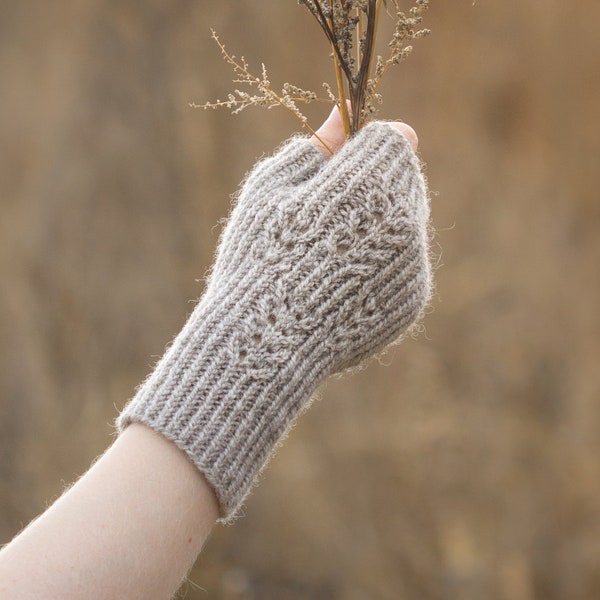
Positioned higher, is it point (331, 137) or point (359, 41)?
point (359, 41)

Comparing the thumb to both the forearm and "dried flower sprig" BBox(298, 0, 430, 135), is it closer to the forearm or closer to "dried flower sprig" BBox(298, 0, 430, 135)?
"dried flower sprig" BBox(298, 0, 430, 135)

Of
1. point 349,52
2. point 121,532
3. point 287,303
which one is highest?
point 349,52

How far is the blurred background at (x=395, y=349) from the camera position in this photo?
2.86m

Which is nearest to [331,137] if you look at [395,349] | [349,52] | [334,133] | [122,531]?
[334,133]

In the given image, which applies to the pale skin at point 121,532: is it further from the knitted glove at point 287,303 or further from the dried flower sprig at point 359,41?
the dried flower sprig at point 359,41

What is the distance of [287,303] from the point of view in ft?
3.04

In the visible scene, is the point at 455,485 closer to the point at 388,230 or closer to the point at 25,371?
the point at 25,371

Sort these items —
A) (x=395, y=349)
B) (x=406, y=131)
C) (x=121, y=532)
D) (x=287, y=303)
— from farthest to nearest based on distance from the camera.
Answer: (x=395, y=349), (x=406, y=131), (x=287, y=303), (x=121, y=532)

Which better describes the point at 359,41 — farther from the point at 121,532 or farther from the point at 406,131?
the point at 121,532

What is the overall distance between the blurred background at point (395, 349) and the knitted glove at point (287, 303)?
1.90m

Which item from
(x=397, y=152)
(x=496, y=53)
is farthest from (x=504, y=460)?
(x=397, y=152)

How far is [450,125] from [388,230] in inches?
83.6

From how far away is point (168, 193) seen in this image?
10.4 ft

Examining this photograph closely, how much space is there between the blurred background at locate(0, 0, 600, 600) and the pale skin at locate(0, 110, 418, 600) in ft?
6.59
